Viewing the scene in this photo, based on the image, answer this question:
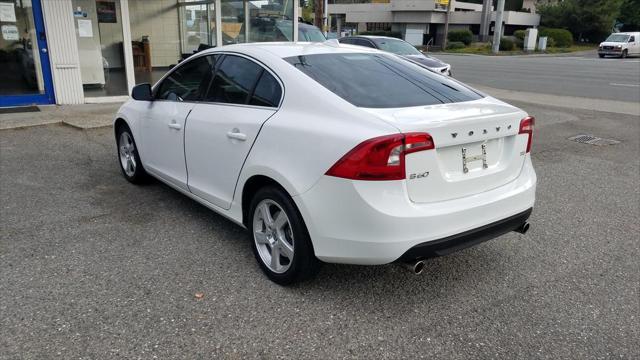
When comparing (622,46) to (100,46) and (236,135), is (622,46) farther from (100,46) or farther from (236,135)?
(236,135)

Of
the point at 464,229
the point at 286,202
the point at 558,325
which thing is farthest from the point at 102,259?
the point at 558,325

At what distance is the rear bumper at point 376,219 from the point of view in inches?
109

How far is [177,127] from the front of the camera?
4.29 metres

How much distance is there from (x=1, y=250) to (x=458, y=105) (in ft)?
11.6

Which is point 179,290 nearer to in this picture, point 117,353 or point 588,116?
point 117,353

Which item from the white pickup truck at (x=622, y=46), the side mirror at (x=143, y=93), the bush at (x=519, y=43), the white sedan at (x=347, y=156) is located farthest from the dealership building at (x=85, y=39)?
the bush at (x=519, y=43)

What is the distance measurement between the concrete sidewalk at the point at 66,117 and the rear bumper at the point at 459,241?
6.99m

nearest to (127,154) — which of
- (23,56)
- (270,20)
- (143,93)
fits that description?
(143,93)

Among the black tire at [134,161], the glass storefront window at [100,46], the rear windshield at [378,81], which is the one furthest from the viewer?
the glass storefront window at [100,46]

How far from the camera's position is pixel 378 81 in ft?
11.4

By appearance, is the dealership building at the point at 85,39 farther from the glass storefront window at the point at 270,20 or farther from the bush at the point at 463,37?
the bush at the point at 463,37

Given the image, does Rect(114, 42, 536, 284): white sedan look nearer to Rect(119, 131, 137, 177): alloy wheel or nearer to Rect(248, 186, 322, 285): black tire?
Rect(248, 186, 322, 285): black tire

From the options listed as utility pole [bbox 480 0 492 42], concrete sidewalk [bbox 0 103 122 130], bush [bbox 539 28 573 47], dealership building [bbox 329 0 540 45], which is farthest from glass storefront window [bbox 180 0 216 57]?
utility pole [bbox 480 0 492 42]

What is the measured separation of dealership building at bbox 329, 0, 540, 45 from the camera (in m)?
62.8
